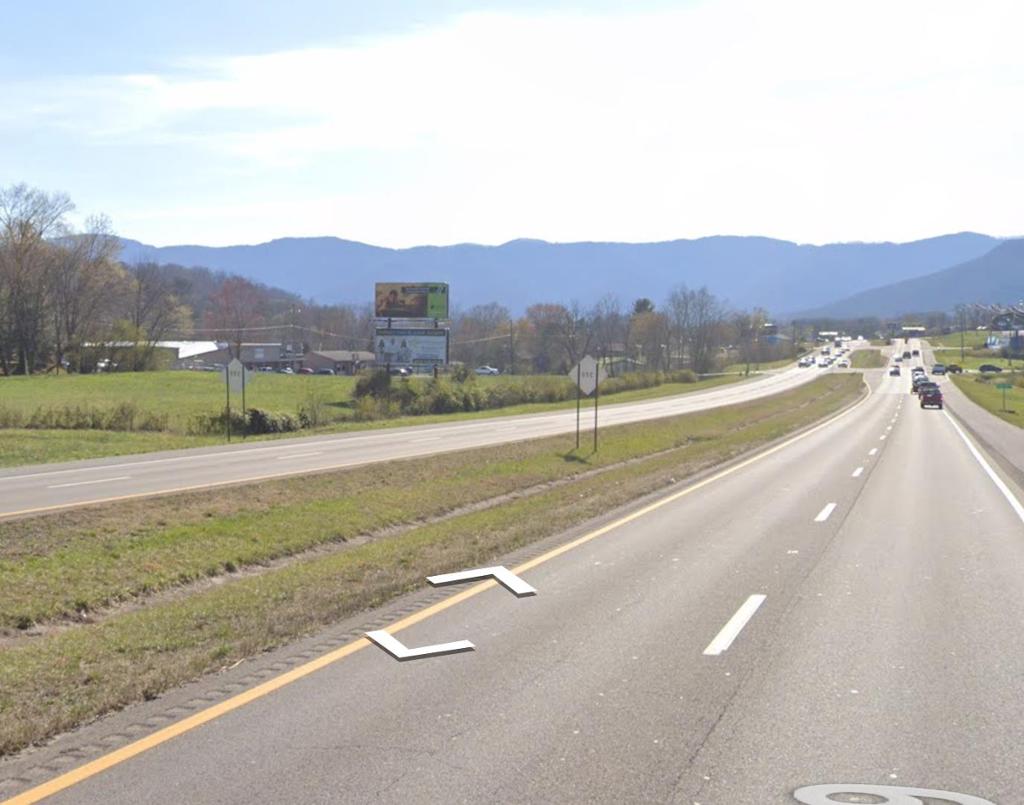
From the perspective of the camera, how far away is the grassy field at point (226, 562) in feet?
27.1

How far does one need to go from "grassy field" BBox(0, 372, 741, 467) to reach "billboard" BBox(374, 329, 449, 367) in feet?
14.0

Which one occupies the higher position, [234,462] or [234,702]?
[234,702]

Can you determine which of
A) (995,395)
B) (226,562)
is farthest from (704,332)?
(226,562)

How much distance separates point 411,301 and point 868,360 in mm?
112829

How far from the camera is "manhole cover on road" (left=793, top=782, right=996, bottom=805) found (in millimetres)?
5559

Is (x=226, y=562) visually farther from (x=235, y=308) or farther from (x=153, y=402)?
(x=235, y=308)

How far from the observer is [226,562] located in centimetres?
1412

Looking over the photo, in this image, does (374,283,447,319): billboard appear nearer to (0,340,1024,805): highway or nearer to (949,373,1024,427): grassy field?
(949,373,1024,427): grassy field

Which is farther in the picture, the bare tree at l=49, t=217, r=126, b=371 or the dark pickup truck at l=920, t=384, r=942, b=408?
the bare tree at l=49, t=217, r=126, b=371

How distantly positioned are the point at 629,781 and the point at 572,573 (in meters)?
6.88

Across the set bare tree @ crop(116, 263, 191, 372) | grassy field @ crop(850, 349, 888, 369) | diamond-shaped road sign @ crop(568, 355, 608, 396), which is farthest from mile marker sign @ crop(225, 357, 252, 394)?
grassy field @ crop(850, 349, 888, 369)

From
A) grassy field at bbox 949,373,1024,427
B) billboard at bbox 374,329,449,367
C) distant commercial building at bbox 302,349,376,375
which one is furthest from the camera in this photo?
distant commercial building at bbox 302,349,376,375

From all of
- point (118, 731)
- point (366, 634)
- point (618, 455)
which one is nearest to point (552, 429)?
point (618, 455)

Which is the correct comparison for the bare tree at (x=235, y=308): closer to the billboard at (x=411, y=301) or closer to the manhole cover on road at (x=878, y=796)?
the billboard at (x=411, y=301)
